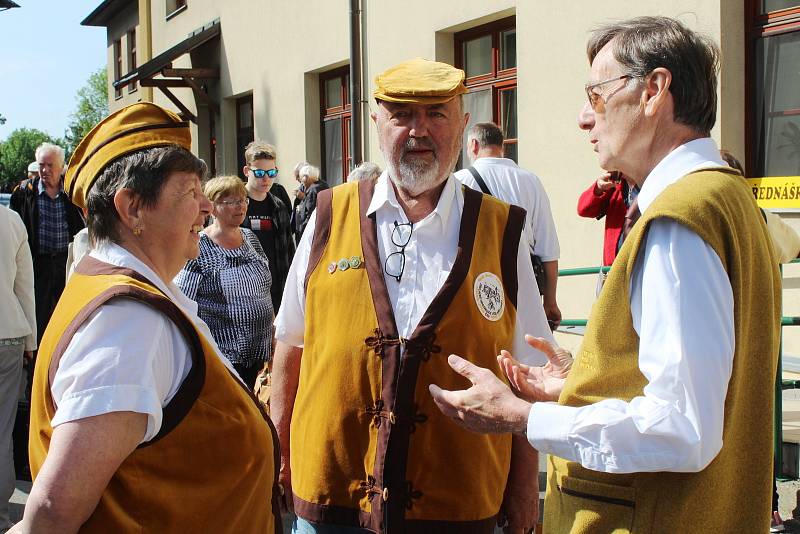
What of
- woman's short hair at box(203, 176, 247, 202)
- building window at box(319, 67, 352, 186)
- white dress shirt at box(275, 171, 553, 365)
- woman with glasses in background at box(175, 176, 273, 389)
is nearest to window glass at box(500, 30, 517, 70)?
building window at box(319, 67, 352, 186)

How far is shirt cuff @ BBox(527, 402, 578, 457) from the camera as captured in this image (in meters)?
1.64

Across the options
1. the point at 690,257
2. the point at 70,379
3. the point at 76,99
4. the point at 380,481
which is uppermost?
the point at 76,99

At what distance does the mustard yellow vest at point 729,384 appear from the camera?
1581 millimetres

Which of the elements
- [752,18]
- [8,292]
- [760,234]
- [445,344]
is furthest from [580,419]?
[752,18]

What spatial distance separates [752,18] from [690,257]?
6026 mm

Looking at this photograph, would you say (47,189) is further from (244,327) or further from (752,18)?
(752,18)

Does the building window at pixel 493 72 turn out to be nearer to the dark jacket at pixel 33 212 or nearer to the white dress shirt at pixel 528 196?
the white dress shirt at pixel 528 196

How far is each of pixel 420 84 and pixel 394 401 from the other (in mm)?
1034

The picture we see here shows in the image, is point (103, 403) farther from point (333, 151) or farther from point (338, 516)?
point (333, 151)

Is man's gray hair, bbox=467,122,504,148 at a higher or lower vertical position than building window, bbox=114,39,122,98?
lower

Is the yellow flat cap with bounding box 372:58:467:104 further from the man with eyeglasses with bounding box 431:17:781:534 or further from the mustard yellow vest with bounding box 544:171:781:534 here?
the mustard yellow vest with bounding box 544:171:781:534

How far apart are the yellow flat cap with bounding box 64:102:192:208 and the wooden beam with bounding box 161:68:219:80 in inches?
593

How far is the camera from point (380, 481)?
8.27 feet

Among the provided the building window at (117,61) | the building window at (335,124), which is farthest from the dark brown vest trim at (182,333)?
the building window at (117,61)
